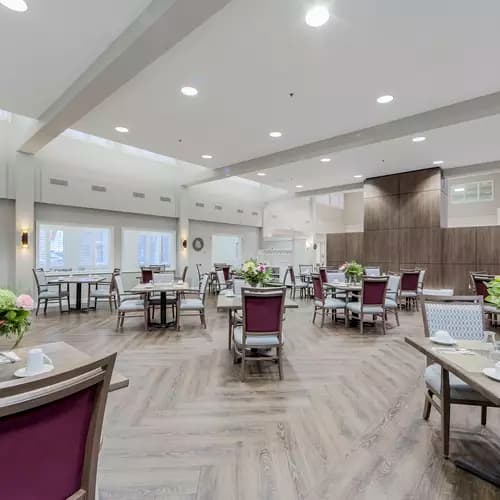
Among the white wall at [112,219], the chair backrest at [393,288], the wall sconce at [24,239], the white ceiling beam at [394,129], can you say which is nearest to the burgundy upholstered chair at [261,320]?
the chair backrest at [393,288]

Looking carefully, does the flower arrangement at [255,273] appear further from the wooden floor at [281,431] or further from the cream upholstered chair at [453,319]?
the cream upholstered chair at [453,319]

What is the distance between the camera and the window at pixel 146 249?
10.0m

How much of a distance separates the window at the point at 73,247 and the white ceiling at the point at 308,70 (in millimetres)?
3598

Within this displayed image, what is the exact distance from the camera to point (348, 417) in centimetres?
271

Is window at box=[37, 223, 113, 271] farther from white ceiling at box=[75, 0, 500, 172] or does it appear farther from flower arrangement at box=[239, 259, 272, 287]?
flower arrangement at box=[239, 259, 272, 287]

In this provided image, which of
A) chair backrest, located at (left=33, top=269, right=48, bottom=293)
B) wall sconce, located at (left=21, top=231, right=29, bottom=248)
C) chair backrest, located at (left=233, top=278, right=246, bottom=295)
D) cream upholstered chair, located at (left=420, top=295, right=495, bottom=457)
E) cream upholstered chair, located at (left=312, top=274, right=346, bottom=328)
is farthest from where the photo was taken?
wall sconce, located at (left=21, top=231, right=29, bottom=248)

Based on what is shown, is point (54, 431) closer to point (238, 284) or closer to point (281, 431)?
point (281, 431)

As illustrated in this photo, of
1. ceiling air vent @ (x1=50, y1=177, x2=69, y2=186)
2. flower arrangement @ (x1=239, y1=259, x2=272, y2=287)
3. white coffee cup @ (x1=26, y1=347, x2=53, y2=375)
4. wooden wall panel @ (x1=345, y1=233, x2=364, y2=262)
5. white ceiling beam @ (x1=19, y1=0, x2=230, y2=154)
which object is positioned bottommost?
white coffee cup @ (x1=26, y1=347, x2=53, y2=375)

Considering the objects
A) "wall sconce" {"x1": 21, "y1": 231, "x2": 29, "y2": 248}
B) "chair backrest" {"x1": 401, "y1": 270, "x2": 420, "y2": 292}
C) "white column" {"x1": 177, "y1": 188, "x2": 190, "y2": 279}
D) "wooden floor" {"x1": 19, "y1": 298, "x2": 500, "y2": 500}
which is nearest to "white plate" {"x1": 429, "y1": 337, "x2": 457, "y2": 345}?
"wooden floor" {"x1": 19, "y1": 298, "x2": 500, "y2": 500}

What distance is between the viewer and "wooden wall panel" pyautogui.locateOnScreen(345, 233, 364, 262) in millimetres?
10817

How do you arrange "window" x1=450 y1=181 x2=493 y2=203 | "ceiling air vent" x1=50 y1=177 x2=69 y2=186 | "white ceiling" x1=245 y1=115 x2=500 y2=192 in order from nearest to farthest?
"white ceiling" x1=245 y1=115 x2=500 y2=192 → "ceiling air vent" x1=50 y1=177 x2=69 y2=186 → "window" x1=450 y1=181 x2=493 y2=203

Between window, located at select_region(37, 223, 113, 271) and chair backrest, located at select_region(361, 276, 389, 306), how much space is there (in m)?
7.19

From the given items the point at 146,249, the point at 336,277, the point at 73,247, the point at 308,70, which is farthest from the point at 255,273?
the point at 146,249

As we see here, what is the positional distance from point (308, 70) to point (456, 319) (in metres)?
3.21
